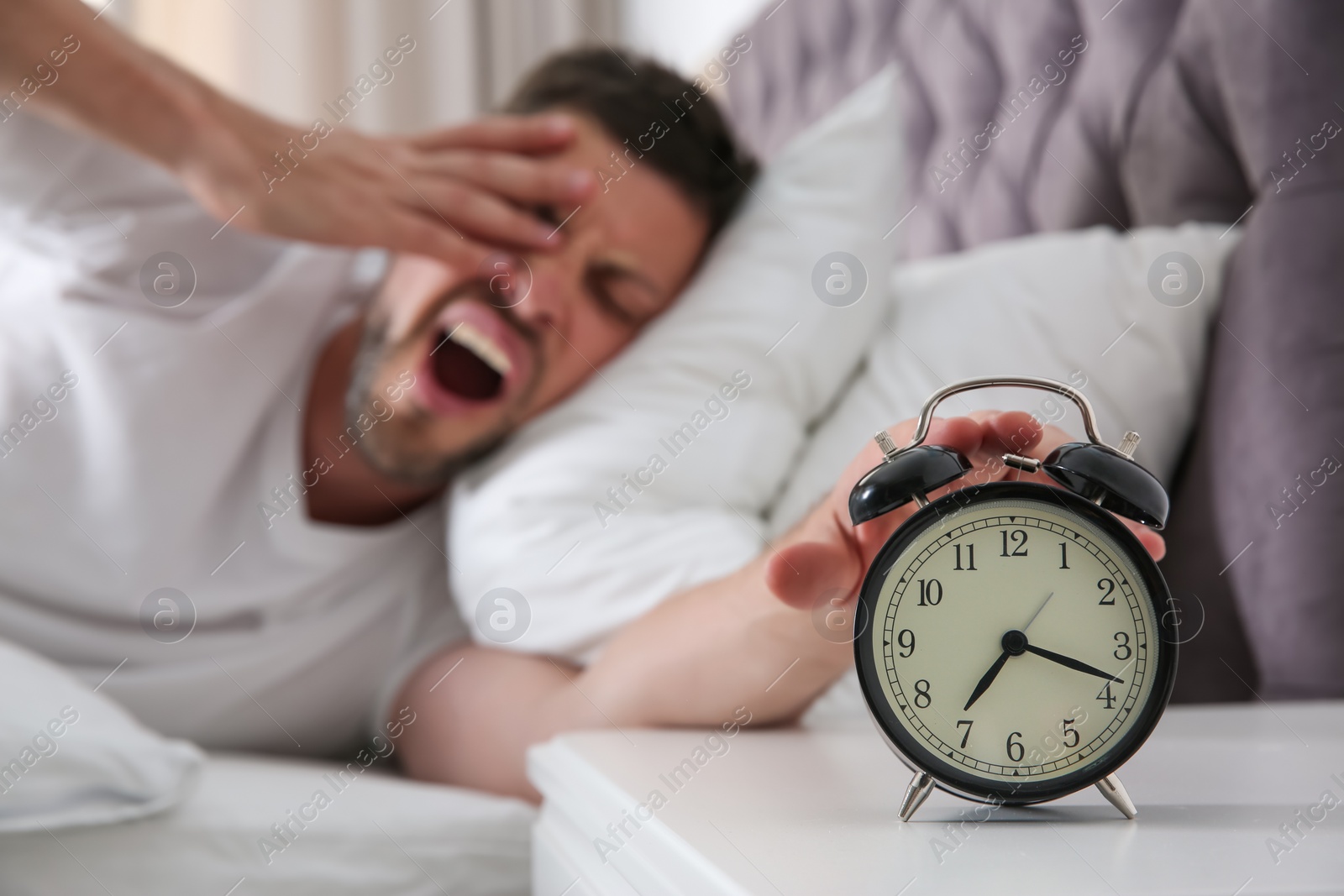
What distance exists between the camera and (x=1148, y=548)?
0.52 m

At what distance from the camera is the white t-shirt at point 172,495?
3.62 ft

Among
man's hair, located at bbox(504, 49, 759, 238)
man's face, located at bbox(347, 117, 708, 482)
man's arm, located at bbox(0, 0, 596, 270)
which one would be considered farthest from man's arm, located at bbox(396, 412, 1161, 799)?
man's hair, located at bbox(504, 49, 759, 238)

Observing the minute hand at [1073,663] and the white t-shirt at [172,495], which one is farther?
the white t-shirt at [172,495]

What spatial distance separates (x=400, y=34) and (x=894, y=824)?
117 inches

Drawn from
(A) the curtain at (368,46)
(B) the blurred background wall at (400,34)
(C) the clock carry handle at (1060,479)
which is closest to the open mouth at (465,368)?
(C) the clock carry handle at (1060,479)

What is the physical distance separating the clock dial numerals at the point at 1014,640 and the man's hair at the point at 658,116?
0.97 meters

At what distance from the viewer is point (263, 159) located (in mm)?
1201

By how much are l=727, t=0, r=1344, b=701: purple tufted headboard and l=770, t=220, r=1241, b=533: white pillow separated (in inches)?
1.4

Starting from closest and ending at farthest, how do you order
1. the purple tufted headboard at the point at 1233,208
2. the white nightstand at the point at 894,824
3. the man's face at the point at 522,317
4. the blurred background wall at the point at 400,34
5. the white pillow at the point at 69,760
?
the white nightstand at the point at 894,824, the white pillow at the point at 69,760, the purple tufted headboard at the point at 1233,208, the man's face at the point at 522,317, the blurred background wall at the point at 400,34

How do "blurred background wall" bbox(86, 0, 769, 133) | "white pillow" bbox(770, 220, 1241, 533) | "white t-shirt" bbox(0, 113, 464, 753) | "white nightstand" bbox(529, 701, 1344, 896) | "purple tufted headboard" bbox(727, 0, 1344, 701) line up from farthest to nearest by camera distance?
"blurred background wall" bbox(86, 0, 769, 133) → "white t-shirt" bbox(0, 113, 464, 753) → "white pillow" bbox(770, 220, 1241, 533) → "purple tufted headboard" bbox(727, 0, 1344, 701) → "white nightstand" bbox(529, 701, 1344, 896)

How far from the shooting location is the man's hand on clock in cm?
52

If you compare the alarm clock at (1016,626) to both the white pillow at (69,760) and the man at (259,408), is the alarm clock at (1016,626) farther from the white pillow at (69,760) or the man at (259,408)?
the man at (259,408)

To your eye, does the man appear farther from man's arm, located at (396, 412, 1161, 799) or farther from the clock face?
the clock face

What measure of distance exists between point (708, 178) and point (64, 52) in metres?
0.81
